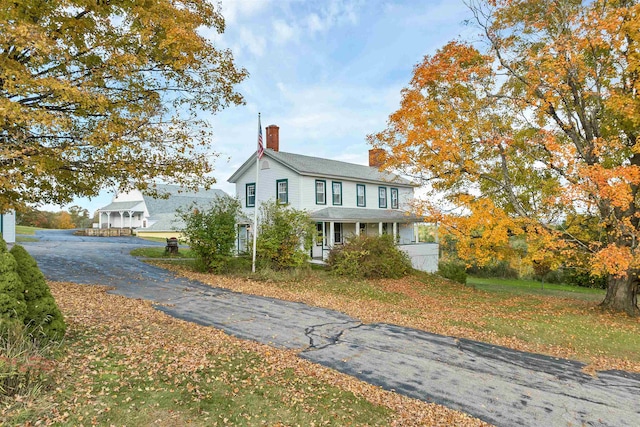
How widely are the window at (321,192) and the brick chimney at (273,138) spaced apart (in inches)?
155

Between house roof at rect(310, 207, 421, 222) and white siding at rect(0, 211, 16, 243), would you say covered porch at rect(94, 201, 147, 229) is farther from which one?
house roof at rect(310, 207, 421, 222)

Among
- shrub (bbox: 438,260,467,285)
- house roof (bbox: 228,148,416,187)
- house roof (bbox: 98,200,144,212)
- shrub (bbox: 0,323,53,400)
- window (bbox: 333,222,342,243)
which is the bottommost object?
shrub (bbox: 438,260,467,285)

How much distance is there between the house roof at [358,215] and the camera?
69.6 feet

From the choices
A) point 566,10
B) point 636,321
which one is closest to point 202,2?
point 566,10

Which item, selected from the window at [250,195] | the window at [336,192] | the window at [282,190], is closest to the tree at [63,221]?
the window at [250,195]

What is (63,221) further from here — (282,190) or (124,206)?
(282,190)

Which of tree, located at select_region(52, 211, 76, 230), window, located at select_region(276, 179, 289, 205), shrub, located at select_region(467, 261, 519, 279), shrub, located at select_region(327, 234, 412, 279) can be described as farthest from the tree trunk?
tree, located at select_region(52, 211, 76, 230)

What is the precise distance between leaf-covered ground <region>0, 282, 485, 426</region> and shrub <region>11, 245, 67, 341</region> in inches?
12.6

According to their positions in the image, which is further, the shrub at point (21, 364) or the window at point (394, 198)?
the window at point (394, 198)

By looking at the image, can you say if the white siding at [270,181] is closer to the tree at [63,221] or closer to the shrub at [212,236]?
the shrub at [212,236]

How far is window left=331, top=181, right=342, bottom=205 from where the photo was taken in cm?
2319

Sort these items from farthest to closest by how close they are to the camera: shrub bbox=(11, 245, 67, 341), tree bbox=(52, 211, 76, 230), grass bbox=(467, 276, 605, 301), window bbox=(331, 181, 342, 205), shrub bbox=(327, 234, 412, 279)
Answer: tree bbox=(52, 211, 76, 230), window bbox=(331, 181, 342, 205), grass bbox=(467, 276, 605, 301), shrub bbox=(327, 234, 412, 279), shrub bbox=(11, 245, 67, 341)

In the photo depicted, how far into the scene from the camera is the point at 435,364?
651 cm

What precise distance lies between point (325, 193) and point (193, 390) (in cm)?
1843
